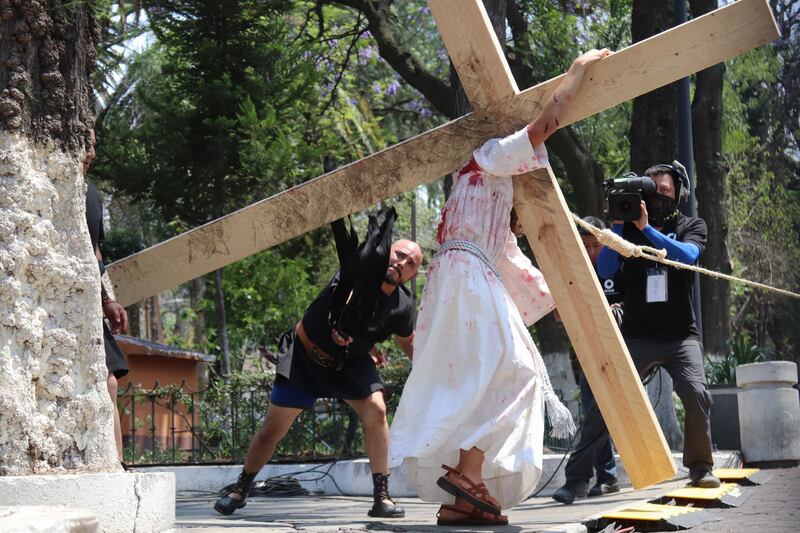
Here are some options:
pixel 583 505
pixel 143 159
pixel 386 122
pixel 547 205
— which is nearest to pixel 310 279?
pixel 143 159

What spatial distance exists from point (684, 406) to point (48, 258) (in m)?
4.27

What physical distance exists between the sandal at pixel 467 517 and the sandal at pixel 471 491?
0.07 meters

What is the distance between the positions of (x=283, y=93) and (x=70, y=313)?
10.6m

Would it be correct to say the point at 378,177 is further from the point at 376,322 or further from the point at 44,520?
the point at 44,520

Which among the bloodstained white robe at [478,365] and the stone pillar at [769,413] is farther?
the stone pillar at [769,413]

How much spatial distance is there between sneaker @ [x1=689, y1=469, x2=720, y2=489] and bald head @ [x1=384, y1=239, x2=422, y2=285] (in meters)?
2.28

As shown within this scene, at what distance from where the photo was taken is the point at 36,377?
4.16m

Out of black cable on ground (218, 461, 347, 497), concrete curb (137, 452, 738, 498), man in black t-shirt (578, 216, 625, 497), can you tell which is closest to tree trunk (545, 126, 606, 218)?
concrete curb (137, 452, 738, 498)

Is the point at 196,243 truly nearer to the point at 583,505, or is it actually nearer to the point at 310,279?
the point at 583,505

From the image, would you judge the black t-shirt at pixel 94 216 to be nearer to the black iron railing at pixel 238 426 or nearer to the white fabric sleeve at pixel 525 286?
the white fabric sleeve at pixel 525 286

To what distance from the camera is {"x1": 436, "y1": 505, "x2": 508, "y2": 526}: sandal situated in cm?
514

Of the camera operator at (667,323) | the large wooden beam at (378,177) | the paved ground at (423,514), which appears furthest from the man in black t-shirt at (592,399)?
the large wooden beam at (378,177)

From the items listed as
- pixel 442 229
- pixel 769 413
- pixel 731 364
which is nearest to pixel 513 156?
pixel 442 229

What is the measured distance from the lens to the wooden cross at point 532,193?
16.8ft
